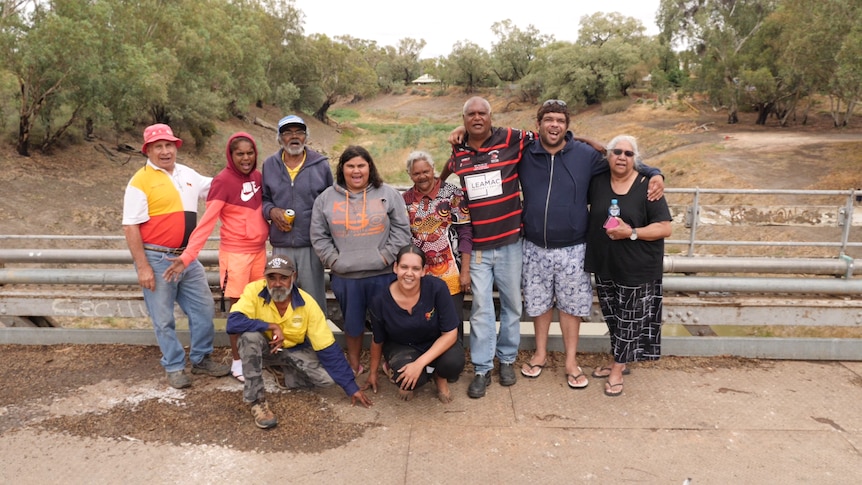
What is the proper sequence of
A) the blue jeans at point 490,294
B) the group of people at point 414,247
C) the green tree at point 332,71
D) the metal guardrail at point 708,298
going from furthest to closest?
the green tree at point 332,71
the metal guardrail at point 708,298
the blue jeans at point 490,294
the group of people at point 414,247

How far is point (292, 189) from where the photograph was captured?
4.16 meters

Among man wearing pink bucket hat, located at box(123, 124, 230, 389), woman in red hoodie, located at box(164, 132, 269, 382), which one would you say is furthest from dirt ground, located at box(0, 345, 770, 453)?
woman in red hoodie, located at box(164, 132, 269, 382)

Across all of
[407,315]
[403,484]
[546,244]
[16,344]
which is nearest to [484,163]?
[546,244]

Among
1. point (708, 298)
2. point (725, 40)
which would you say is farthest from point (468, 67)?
point (708, 298)

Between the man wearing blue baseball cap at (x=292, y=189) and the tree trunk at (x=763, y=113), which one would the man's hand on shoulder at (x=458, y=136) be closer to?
the man wearing blue baseball cap at (x=292, y=189)

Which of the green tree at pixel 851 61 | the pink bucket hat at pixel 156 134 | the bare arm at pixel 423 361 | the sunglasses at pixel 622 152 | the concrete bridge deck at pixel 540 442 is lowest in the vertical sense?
the concrete bridge deck at pixel 540 442

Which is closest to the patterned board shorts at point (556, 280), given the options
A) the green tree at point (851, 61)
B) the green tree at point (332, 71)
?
the green tree at point (851, 61)

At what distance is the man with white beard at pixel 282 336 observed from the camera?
377 cm

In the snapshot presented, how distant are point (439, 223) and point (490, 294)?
609 mm

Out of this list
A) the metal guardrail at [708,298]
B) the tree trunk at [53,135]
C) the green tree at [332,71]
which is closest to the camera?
the metal guardrail at [708,298]

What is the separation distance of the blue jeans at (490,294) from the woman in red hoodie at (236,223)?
1.53 metres

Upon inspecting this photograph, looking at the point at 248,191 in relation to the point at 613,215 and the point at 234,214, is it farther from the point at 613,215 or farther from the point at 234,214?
the point at 613,215

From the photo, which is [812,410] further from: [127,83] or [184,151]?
[184,151]

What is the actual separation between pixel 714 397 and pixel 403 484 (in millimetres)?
2217
